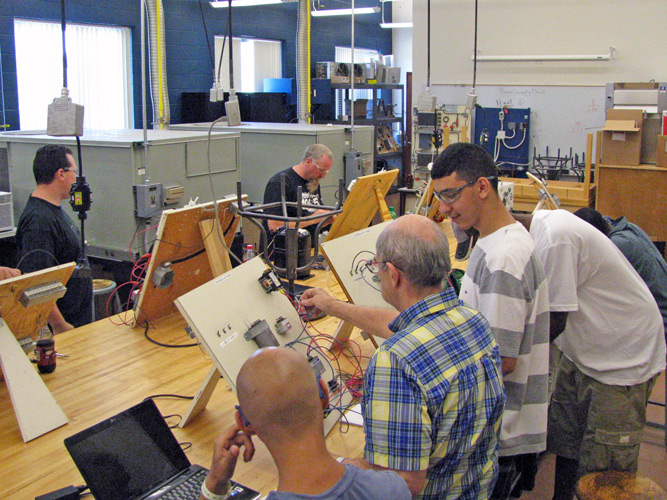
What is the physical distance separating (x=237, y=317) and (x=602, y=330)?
119 cm

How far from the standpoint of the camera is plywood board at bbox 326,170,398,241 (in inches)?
141

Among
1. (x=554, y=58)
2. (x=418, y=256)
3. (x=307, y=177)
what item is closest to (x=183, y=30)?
(x=554, y=58)

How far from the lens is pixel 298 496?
1.08 metres

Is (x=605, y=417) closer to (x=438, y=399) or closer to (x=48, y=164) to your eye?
(x=438, y=399)

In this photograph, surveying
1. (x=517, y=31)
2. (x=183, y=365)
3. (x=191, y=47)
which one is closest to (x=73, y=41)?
(x=191, y=47)

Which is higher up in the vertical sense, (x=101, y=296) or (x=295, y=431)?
(x=295, y=431)

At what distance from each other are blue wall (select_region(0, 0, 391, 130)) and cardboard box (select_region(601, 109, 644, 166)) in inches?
211

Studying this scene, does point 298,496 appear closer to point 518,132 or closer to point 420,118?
point 420,118

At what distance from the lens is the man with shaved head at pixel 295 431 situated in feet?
3.61

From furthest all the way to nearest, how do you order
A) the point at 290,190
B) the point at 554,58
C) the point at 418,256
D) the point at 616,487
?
the point at 554,58 < the point at 290,190 < the point at 616,487 < the point at 418,256

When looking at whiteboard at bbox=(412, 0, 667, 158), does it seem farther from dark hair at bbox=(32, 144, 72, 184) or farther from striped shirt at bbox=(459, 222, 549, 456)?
striped shirt at bbox=(459, 222, 549, 456)

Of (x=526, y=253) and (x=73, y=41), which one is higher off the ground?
(x=73, y=41)

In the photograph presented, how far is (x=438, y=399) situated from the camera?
50.1 inches

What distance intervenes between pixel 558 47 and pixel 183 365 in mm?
7389
